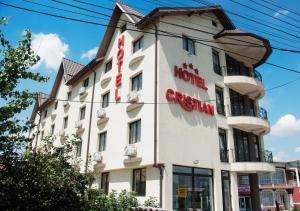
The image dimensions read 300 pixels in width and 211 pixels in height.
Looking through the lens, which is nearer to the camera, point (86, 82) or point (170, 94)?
point (170, 94)

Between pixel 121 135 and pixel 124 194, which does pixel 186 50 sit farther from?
pixel 124 194

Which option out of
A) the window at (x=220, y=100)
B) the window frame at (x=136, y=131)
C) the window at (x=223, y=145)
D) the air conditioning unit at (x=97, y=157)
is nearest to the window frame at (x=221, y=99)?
the window at (x=220, y=100)

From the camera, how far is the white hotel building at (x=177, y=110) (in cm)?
1598

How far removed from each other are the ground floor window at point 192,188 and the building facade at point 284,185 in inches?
1239

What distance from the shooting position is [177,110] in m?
16.9

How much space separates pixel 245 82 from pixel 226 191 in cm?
817

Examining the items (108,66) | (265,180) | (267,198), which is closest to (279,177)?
(265,180)

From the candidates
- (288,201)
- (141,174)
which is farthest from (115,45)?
(288,201)

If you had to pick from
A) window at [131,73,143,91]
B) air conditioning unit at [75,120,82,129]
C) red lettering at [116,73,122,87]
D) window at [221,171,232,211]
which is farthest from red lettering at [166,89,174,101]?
air conditioning unit at [75,120,82,129]

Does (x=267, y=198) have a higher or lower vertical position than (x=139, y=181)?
lower

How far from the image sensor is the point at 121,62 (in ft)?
68.5

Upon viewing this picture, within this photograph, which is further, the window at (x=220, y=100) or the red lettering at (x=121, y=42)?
the red lettering at (x=121, y=42)

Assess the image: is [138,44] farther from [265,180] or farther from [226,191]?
[265,180]

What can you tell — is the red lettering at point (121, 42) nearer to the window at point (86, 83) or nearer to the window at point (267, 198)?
the window at point (86, 83)
